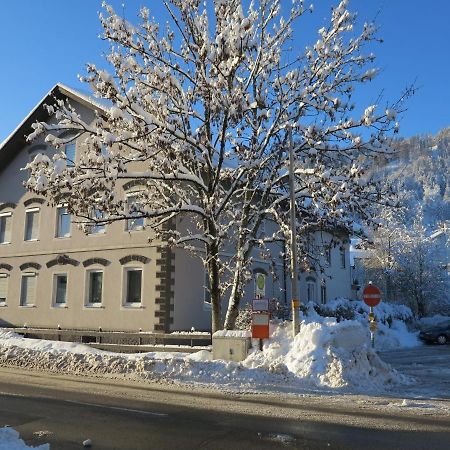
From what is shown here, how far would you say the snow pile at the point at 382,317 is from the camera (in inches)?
1049

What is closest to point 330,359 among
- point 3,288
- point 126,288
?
point 126,288

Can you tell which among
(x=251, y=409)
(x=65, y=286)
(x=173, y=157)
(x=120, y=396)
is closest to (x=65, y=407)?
(x=120, y=396)

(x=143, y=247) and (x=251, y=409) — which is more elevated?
(x=143, y=247)

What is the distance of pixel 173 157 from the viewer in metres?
16.7

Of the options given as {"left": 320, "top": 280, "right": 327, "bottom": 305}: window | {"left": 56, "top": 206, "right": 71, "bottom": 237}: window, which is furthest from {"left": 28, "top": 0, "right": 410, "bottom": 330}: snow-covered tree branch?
{"left": 320, "top": 280, "right": 327, "bottom": 305}: window

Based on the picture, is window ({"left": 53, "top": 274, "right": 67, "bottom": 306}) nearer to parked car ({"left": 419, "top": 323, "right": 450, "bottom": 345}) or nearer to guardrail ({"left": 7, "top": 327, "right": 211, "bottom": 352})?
guardrail ({"left": 7, "top": 327, "right": 211, "bottom": 352})

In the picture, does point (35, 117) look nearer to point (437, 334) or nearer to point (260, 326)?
point (260, 326)

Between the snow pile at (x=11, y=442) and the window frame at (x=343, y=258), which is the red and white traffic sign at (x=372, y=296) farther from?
the window frame at (x=343, y=258)

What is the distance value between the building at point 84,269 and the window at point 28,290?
5 centimetres

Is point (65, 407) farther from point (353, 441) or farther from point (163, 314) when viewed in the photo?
point (163, 314)

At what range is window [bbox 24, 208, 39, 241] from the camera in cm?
2809

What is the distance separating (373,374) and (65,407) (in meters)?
7.77

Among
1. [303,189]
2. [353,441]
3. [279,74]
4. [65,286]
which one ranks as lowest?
[353,441]

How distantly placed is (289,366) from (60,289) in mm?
15787
